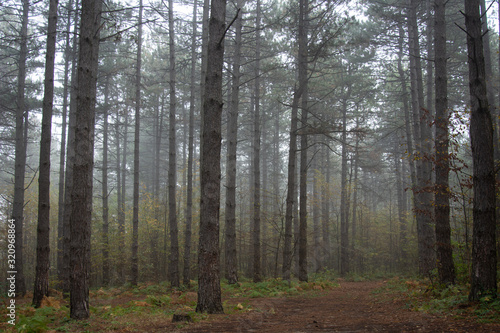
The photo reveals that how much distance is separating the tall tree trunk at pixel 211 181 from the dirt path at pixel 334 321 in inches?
20.9

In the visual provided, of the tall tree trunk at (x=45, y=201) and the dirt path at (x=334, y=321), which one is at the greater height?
Result: the tall tree trunk at (x=45, y=201)

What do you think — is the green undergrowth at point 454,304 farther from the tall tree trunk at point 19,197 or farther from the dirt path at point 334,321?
the tall tree trunk at point 19,197

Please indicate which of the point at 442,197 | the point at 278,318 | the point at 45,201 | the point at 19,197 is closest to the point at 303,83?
the point at 442,197

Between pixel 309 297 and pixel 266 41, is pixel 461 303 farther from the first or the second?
pixel 266 41

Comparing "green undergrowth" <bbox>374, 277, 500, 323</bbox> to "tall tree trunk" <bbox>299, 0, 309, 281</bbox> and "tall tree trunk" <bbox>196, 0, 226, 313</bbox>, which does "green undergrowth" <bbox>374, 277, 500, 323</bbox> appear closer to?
"tall tree trunk" <bbox>196, 0, 226, 313</bbox>

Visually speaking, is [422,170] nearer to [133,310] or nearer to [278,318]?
[278,318]

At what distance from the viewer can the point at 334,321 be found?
240 inches

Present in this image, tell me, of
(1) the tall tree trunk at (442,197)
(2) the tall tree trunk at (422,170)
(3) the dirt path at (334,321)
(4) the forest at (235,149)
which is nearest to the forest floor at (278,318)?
(3) the dirt path at (334,321)

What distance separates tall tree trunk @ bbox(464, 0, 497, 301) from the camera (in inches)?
223

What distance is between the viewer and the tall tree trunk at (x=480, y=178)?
566 centimetres

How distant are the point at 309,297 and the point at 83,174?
7.35 m

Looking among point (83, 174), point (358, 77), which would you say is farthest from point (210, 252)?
point (358, 77)

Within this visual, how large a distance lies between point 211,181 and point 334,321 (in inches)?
132

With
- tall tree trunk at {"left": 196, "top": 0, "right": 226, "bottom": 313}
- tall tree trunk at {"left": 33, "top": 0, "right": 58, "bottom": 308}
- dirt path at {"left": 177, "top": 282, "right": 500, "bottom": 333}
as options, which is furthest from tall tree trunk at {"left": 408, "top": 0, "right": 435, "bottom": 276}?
tall tree trunk at {"left": 33, "top": 0, "right": 58, "bottom": 308}
